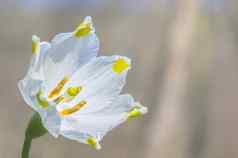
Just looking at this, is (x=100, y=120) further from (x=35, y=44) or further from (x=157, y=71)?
(x=157, y=71)


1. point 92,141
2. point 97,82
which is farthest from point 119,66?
point 92,141

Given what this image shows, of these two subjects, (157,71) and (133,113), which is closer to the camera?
(133,113)

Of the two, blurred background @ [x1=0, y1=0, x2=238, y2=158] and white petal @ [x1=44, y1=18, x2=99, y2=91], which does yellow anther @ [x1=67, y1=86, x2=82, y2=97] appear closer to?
white petal @ [x1=44, y1=18, x2=99, y2=91]

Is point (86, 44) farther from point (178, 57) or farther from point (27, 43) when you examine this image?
point (27, 43)

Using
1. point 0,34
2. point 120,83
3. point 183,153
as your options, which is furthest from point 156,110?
point 120,83

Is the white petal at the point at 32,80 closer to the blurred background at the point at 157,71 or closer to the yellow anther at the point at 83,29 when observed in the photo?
the yellow anther at the point at 83,29

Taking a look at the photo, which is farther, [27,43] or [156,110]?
[27,43]
